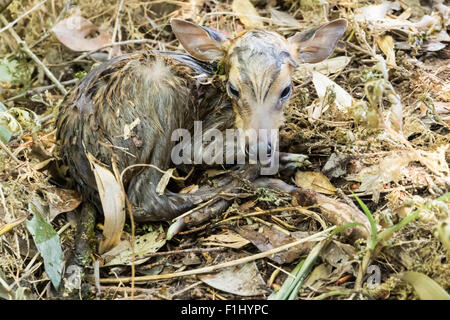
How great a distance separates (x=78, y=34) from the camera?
4.58 metres

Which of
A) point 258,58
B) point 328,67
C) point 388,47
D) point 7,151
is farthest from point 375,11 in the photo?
point 7,151

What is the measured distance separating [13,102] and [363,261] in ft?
10.6

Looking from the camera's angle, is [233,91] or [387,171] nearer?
[387,171]

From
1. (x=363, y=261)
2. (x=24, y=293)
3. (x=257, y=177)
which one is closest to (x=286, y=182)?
(x=257, y=177)

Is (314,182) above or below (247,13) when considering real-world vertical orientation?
below

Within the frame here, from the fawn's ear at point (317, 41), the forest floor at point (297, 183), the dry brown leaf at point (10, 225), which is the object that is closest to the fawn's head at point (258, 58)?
the fawn's ear at point (317, 41)

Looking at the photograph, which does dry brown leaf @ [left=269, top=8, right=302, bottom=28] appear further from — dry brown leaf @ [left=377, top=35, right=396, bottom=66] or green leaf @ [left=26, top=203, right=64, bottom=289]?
green leaf @ [left=26, top=203, right=64, bottom=289]

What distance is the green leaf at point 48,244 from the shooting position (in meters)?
3.01

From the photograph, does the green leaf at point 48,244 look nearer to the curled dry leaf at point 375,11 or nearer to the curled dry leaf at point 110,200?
the curled dry leaf at point 110,200

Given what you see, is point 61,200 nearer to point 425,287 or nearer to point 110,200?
point 110,200

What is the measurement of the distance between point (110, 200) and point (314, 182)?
131cm

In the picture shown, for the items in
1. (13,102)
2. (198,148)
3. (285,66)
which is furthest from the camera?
(13,102)
